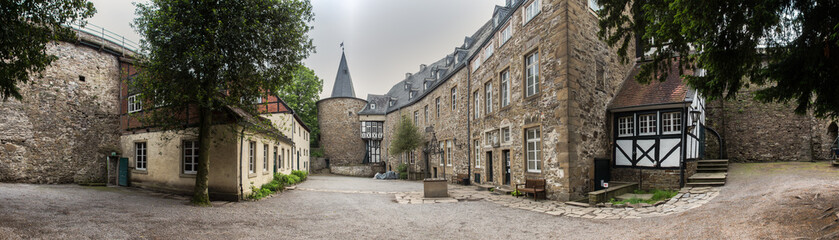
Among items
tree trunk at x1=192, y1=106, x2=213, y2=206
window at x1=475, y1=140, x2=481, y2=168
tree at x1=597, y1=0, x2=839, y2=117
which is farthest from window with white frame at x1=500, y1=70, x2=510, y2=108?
tree trunk at x1=192, y1=106, x2=213, y2=206

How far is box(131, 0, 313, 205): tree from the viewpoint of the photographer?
8883 mm

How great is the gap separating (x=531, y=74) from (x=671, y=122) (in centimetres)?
418

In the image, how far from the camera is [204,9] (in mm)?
9062

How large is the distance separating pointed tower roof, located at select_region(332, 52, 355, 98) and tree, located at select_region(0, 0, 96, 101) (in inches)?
1150

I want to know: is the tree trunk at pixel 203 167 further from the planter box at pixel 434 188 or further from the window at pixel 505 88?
Result: the window at pixel 505 88

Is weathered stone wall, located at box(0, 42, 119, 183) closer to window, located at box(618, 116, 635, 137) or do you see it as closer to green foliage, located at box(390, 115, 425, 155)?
green foliage, located at box(390, 115, 425, 155)

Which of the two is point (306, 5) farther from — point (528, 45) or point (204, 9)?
point (528, 45)

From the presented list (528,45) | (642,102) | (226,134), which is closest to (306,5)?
(226,134)

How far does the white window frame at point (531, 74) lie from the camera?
12110 mm

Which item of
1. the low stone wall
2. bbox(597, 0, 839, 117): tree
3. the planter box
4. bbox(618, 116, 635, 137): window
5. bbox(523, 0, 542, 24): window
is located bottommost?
the low stone wall

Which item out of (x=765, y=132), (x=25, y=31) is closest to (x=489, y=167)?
(x=765, y=132)

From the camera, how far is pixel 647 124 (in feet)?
38.1

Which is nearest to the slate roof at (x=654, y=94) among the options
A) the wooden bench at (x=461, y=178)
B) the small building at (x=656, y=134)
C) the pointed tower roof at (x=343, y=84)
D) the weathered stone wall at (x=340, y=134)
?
the small building at (x=656, y=134)

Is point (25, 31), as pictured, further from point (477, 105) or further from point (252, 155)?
point (477, 105)
